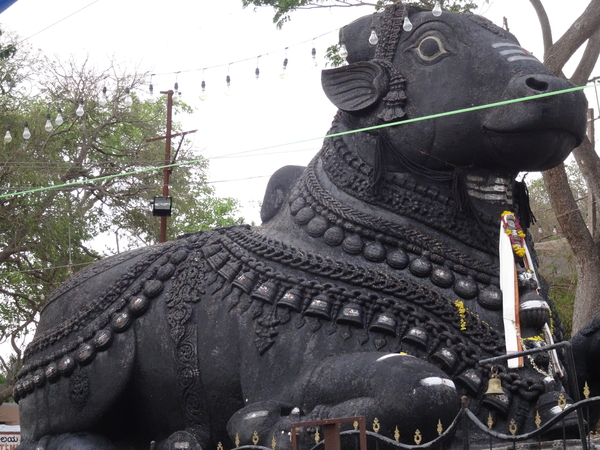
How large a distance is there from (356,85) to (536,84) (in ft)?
3.99

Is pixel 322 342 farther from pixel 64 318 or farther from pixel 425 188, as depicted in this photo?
pixel 64 318

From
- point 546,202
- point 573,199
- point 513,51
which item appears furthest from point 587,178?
point 546,202

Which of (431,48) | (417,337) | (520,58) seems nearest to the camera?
(417,337)

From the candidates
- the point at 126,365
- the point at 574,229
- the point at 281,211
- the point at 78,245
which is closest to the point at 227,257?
the point at 281,211

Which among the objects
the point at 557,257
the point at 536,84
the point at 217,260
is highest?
the point at 557,257

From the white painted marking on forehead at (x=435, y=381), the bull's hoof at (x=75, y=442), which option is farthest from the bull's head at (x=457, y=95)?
the bull's hoof at (x=75, y=442)

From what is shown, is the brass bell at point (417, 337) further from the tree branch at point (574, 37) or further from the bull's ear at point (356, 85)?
the tree branch at point (574, 37)

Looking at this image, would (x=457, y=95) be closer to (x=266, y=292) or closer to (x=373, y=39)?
(x=373, y=39)

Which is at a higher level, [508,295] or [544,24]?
[544,24]

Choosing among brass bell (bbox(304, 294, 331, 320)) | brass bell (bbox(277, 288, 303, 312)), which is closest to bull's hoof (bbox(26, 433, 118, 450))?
brass bell (bbox(277, 288, 303, 312))

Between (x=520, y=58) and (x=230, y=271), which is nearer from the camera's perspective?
(x=520, y=58)

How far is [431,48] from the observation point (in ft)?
20.1

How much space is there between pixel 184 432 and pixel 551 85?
3.15m

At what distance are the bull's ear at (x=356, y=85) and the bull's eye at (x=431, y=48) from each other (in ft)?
0.91
